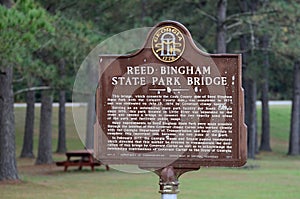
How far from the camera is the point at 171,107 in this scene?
894 centimetres

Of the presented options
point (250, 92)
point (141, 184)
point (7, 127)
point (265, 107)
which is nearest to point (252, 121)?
point (250, 92)

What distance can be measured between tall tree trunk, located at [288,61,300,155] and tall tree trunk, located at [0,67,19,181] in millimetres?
22834

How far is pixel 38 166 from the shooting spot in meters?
30.8

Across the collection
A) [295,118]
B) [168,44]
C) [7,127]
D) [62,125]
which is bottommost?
[7,127]

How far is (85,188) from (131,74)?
10.9m

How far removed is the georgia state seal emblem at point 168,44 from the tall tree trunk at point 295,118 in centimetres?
3285

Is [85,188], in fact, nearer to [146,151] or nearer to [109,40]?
[109,40]

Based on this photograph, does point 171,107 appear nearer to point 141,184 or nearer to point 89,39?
point 141,184

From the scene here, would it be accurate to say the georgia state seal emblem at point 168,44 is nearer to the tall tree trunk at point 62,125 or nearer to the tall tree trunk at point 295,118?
the tall tree trunk at point 62,125

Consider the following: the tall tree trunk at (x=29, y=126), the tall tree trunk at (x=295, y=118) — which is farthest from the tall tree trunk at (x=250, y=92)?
the tall tree trunk at (x=29, y=126)

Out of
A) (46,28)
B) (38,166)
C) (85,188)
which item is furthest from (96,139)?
(38,166)

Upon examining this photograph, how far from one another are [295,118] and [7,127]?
2359 cm

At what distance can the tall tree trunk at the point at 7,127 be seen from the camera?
21.4m

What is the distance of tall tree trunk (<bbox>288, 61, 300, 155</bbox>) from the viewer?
4138 centimetres
